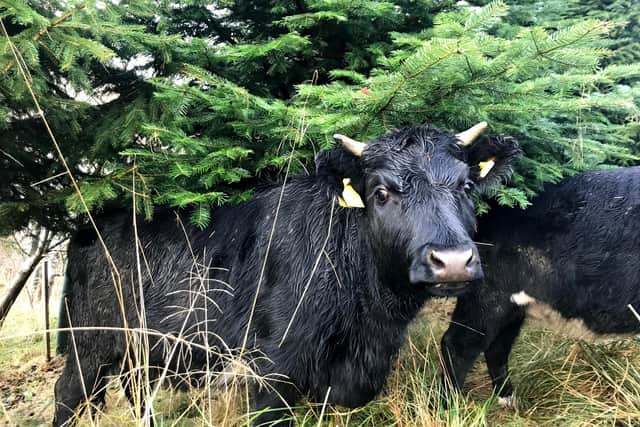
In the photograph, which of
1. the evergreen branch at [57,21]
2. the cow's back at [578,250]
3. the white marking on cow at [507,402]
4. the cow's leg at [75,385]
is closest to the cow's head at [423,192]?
the cow's back at [578,250]

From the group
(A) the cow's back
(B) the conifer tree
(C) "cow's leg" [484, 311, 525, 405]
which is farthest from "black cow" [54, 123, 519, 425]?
(C) "cow's leg" [484, 311, 525, 405]

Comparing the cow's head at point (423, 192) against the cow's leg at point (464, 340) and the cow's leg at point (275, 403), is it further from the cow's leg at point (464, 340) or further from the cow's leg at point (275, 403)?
the cow's leg at point (464, 340)

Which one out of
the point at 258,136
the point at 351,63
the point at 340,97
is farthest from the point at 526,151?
the point at 258,136

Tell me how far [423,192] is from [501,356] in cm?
227

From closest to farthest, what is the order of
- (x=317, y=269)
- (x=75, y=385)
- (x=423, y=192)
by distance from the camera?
1. (x=423, y=192)
2. (x=317, y=269)
3. (x=75, y=385)

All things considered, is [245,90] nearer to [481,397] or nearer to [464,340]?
[464,340]

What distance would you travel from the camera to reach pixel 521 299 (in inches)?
146

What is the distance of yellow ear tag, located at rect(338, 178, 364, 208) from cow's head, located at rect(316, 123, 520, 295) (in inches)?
1.2

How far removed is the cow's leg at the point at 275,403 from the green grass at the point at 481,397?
0.13 metres

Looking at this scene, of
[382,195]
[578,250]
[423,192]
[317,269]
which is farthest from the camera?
[578,250]

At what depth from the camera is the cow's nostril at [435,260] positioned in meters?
2.21

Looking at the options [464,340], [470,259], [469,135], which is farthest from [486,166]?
[464,340]

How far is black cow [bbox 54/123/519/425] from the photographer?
2.56 metres

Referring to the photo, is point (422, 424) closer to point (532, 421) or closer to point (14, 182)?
point (532, 421)
